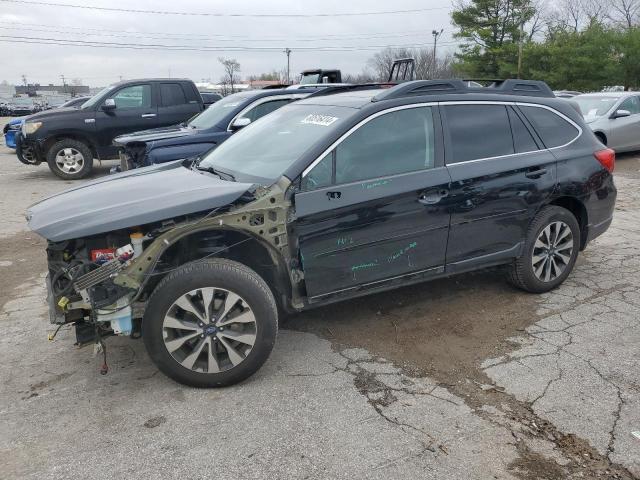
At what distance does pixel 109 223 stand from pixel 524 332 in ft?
10.0

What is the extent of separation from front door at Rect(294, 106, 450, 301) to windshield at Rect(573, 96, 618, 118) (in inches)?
421

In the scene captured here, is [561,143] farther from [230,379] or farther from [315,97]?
[230,379]

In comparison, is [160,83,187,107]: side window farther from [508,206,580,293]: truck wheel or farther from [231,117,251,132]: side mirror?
[508,206,580,293]: truck wheel

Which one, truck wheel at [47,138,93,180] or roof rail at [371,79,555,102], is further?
truck wheel at [47,138,93,180]

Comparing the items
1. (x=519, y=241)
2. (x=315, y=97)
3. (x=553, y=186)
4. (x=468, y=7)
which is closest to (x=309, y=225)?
(x=315, y=97)

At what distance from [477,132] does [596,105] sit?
10739mm

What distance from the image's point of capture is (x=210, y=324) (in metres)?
3.31

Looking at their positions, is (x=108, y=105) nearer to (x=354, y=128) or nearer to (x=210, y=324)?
(x=354, y=128)

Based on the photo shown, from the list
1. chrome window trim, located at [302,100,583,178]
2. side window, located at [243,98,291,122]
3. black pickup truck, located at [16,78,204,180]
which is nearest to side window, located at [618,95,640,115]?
side window, located at [243,98,291,122]

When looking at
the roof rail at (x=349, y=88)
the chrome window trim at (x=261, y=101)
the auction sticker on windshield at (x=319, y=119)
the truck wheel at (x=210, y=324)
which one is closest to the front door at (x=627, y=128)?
the chrome window trim at (x=261, y=101)

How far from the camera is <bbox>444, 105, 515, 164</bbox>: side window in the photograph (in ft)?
13.8

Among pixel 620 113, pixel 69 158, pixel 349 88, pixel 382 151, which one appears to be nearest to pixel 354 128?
pixel 382 151

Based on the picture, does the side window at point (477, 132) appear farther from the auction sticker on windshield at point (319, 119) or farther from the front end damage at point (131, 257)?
the front end damage at point (131, 257)

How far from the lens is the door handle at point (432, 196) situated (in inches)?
154
